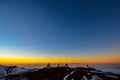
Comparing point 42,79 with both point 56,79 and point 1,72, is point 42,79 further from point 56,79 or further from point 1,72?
point 1,72

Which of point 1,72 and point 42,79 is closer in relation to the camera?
point 42,79

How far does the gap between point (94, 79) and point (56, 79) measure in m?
7.16

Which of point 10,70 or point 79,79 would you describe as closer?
point 79,79

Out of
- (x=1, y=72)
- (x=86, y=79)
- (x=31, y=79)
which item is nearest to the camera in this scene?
(x=86, y=79)

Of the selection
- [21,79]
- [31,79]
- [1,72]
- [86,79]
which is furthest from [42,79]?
[1,72]

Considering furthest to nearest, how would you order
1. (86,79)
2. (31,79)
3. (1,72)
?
(1,72) < (31,79) < (86,79)

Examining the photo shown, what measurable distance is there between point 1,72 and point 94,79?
3011 cm

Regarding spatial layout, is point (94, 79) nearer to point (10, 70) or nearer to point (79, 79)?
point (79, 79)

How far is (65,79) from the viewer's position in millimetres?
23141

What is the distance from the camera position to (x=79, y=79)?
23.0 m

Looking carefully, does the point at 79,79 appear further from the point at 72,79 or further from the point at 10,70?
the point at 10,70

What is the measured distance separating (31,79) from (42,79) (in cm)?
215

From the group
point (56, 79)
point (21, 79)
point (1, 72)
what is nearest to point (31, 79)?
point (21, 79)

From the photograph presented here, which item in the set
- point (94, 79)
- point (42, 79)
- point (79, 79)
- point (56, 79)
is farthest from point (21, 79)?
point (94, 79)
